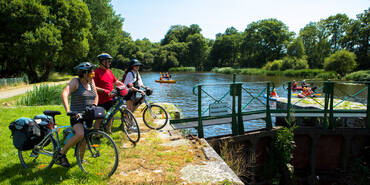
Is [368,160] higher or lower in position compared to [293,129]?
lower

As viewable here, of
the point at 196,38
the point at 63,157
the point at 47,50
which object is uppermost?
the point at 196,38

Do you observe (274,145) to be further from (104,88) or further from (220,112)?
(104,88)

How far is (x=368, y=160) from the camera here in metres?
7.22

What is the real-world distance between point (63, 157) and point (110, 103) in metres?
1.79

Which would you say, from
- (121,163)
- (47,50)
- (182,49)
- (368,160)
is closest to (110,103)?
(121,163)

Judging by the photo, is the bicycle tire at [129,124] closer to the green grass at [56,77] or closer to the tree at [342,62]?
the green grass at [56,77]

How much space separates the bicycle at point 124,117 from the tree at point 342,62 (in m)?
42.5

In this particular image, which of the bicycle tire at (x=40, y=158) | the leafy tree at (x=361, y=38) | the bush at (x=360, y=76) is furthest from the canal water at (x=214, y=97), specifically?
the leafy tree at (x=361, y=38)

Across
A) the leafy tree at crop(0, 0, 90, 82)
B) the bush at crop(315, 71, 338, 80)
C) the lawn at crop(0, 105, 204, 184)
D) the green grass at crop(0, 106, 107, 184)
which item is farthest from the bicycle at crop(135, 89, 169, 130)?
the bush at crop(315, 71, 338, 80)

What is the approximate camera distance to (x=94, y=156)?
379cm

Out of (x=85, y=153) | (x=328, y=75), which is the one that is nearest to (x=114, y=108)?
(x=85, y=153)

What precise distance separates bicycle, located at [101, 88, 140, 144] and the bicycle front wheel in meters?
0.82

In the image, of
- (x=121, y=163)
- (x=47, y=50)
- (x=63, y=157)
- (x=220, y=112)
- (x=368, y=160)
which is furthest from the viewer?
(x=47, y=50)

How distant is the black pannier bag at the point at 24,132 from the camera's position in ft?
11.1
